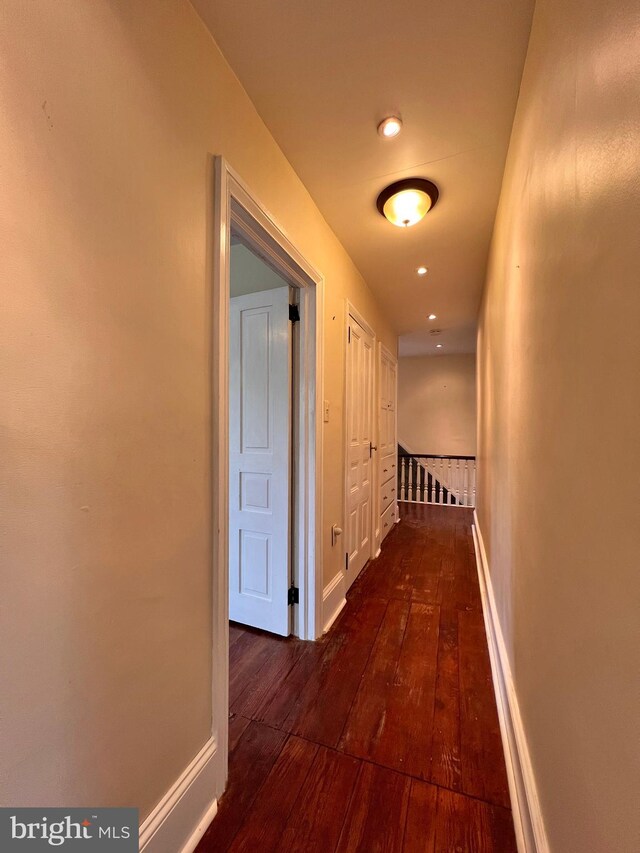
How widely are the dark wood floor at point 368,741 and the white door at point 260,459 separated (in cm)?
25

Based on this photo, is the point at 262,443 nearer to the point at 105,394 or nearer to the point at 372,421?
the point at 105,394

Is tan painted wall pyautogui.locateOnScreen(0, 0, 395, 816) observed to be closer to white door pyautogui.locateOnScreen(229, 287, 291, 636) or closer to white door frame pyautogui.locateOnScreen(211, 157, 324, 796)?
white door frame pyautogui.locateOnScreen(211, 157, 324, 796)

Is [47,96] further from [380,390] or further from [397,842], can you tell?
[380,390]

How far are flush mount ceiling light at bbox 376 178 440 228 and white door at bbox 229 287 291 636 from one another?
2.37 feet

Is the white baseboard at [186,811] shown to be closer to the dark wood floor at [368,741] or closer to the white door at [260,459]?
the dark wood floor at [368,741]

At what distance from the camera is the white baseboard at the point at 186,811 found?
0.87 metres

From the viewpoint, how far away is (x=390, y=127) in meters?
1.36

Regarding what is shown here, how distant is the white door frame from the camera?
1.11m

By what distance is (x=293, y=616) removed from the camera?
79.4 inches

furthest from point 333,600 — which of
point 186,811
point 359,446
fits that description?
point 186,811

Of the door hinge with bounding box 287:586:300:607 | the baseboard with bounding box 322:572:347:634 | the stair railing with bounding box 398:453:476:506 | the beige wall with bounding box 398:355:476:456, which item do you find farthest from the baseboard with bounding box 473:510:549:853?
the beige wall with bounding box 398:355:476:456

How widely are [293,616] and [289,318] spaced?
1.79 m

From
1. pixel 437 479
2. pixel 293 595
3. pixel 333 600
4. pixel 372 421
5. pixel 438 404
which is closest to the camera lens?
pixel 293 595

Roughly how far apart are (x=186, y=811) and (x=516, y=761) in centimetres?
104
